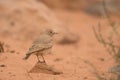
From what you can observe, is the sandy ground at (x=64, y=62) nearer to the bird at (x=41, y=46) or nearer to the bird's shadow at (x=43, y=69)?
the bird's shadow at (x=43, y=69)

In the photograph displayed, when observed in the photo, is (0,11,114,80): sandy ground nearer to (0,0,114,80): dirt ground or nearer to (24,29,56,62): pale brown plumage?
(0,0,114,80): dirt ground

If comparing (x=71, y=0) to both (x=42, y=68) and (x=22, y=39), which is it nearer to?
(x=22, y=39)

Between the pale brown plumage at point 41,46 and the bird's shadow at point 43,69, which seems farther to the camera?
the bird's shadow at point 43,69

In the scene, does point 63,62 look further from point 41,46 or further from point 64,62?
point 41,46

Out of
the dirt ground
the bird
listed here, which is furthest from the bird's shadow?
the bird

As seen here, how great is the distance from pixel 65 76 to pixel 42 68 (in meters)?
0.44

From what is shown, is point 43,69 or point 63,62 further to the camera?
point 63,62

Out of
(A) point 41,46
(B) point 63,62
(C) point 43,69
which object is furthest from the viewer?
(B) point 63,62

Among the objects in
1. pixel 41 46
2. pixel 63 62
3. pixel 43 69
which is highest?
pixel 63 62

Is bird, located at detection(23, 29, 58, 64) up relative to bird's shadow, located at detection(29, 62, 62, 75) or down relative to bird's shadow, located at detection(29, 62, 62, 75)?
up

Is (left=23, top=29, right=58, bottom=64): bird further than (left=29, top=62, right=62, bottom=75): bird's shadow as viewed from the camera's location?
No

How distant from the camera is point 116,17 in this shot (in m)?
19.1

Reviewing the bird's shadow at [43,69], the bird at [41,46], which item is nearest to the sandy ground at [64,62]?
the bird's shadow at [43,69]

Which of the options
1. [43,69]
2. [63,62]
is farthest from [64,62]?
[43,69]
